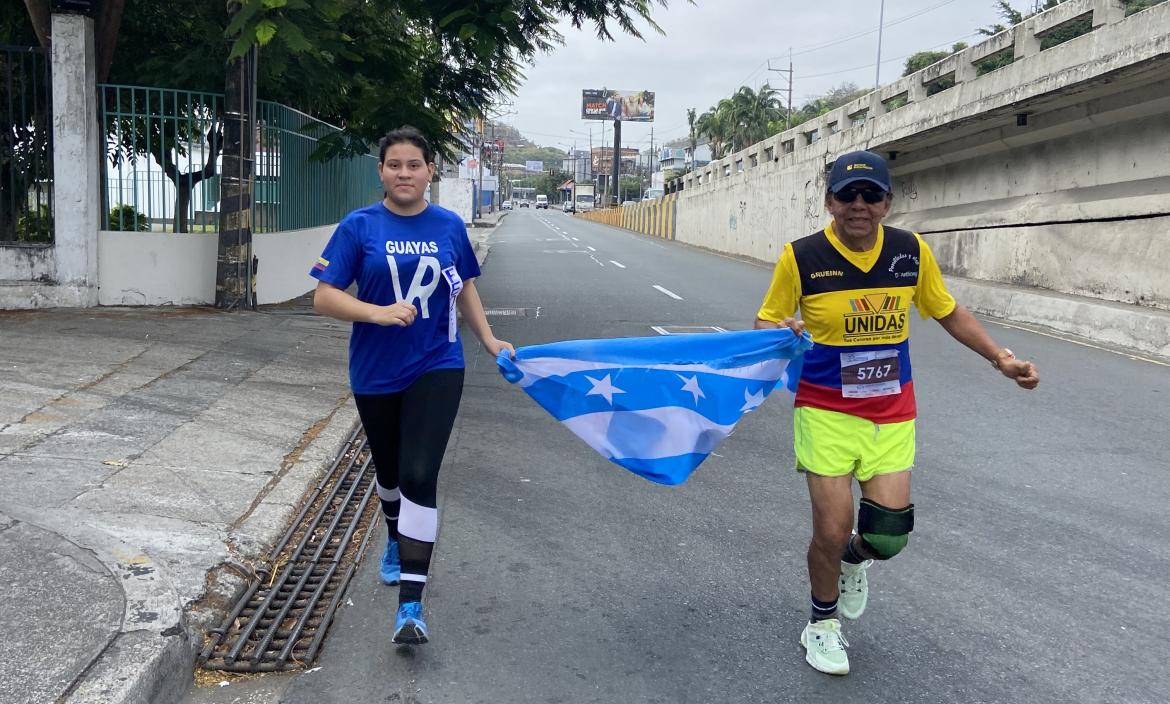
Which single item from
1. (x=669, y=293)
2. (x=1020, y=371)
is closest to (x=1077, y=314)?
(x=669, y=293)

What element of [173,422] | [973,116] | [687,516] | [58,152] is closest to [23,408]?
[173,422]

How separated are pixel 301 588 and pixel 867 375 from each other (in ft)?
8.11

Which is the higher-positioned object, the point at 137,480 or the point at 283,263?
the point at 283,263

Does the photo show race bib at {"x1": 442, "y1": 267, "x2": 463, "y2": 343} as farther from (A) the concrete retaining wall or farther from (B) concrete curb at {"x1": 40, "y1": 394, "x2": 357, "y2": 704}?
(A) the concrete retaining wall

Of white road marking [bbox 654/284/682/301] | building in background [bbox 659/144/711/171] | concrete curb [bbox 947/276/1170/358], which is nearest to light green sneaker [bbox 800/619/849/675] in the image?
concrete curb [bbox 947/276/1170/358]

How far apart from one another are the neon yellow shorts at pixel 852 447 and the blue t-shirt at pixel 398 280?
4.46 ft

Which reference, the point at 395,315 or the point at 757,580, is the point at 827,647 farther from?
the point at 395,315

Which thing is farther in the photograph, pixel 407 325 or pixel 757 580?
pixel 757 580

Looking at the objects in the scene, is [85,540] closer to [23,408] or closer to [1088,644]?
[23,408]

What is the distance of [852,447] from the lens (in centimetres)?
364

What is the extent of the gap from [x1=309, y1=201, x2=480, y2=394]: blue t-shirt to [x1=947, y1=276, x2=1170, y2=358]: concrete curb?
1013cm

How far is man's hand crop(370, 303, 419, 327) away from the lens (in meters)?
3.54

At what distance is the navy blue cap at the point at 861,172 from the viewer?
3.54m

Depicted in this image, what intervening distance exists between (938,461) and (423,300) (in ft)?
13.9
